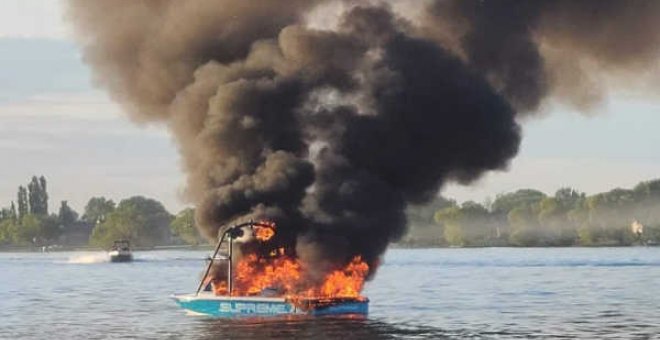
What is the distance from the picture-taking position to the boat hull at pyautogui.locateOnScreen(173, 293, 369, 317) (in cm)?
9038

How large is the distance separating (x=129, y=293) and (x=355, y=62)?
219 feet

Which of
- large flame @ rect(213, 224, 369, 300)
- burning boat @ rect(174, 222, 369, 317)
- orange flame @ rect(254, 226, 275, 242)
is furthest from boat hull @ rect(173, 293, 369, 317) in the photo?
orange flame @ rect(254, 226, 275, 242)

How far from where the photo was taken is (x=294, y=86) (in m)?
95.1

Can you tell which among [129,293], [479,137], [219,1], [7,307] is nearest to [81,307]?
[7,307]

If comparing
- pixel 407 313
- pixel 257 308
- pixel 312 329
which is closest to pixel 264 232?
pixel 257 308

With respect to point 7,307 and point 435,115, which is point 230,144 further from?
point 7,307

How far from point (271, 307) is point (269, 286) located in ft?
8.23

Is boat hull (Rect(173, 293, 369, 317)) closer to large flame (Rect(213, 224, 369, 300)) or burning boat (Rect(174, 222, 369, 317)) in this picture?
burning boat (Rect(174, 222, 369, 317))

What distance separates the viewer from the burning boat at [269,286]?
9044 centimetres

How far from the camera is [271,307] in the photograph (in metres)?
91.3

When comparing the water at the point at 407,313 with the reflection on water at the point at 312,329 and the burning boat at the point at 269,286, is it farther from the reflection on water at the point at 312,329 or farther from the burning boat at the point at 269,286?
the burning boat at the point at 269,286

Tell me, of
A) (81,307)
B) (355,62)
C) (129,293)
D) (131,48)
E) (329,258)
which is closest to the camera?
(329,258)

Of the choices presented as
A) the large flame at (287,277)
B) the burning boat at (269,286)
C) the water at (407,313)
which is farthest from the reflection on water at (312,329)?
the large flame at (287,277)

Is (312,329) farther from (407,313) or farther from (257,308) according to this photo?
(407,313)
